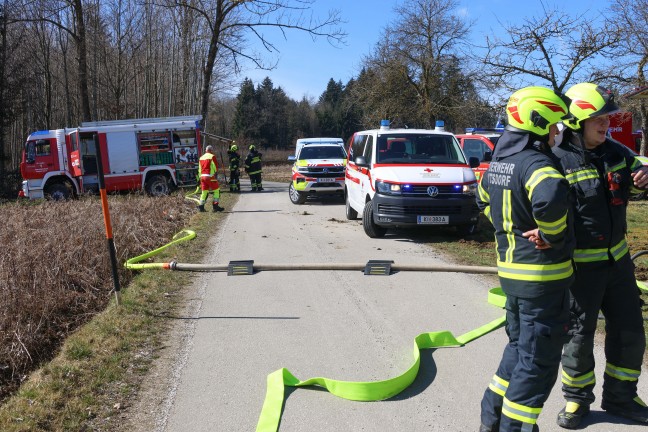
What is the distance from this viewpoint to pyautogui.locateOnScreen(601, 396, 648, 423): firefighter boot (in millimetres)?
3646

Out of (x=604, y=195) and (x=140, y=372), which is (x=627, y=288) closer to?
(x=604, y=195)

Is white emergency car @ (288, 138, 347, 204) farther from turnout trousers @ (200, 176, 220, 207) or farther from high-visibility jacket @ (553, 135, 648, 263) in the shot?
high-visibility jacket @ (553, 135, 648, 263)

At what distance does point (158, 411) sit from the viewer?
13.3 ft

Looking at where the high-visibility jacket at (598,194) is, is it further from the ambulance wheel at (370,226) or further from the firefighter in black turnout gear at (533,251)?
the ambulance wheel at (370,226)

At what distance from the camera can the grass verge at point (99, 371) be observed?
389 cm

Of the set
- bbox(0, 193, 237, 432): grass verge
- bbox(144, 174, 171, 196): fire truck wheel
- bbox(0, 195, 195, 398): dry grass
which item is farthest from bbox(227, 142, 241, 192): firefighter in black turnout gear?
bbox(0, 193, 237, 432): grass verge

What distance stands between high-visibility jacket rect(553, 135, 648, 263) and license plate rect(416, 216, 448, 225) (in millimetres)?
6668

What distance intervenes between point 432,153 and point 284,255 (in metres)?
3.76

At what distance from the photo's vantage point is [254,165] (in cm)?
2289

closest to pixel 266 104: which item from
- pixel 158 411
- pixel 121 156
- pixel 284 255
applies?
pixel 121 156

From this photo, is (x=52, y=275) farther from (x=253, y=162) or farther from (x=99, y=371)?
(x=253, y=162)

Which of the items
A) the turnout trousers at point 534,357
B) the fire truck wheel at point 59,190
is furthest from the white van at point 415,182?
the fire truck wheel at point 59,190

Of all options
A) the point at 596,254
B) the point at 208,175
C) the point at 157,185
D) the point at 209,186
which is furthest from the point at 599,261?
the point at 157,185

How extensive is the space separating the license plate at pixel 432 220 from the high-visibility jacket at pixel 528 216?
6.98m
